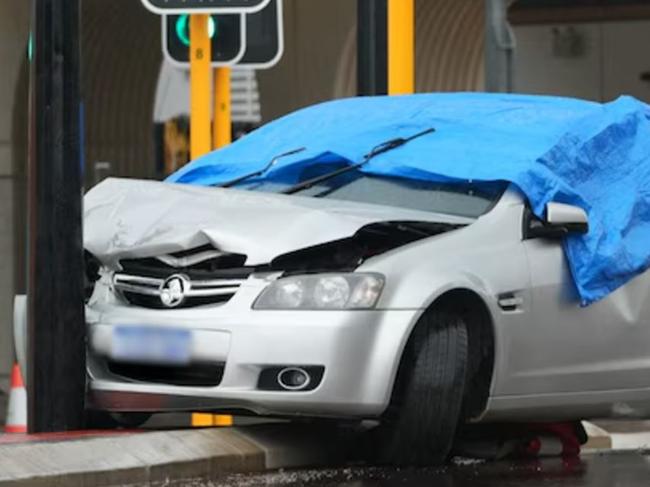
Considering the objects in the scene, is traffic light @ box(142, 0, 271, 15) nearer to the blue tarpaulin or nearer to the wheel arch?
the blue tarpaulin

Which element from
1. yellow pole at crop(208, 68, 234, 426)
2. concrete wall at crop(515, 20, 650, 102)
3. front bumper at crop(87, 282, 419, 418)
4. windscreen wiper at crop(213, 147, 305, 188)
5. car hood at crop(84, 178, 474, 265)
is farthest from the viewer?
concrete wall at crop(515, 20, 650, 102)

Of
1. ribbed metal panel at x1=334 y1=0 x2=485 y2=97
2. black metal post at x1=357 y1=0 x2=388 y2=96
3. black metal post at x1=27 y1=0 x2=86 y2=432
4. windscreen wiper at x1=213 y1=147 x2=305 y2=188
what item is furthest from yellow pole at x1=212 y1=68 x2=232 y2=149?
ribbed metal panel at x1=334 y1=0 x2=485 y2=97

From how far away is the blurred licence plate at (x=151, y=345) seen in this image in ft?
24.3

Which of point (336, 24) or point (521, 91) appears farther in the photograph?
point (521, 91)

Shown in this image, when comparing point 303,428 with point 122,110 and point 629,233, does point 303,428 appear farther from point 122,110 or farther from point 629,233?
point 122,110

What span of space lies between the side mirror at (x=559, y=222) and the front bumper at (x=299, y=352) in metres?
0.96

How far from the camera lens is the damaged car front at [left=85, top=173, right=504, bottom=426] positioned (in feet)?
23.6

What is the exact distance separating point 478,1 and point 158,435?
10.5 m

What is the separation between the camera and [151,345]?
295 inches

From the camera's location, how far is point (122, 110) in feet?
60.0

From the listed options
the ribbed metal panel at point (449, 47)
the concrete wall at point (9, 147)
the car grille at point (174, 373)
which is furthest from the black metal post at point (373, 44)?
the ribbed metal panel at point (449, 47)

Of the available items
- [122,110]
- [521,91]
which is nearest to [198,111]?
[122,110]

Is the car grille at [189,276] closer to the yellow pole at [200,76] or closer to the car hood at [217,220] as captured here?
the car hood at [217,220]

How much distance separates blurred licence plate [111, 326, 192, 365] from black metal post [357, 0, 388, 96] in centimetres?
325
